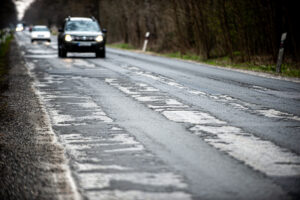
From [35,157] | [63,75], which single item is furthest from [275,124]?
[63,75]

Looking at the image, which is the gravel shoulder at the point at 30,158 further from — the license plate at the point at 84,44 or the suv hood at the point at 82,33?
the suv hood at the point at 82,33

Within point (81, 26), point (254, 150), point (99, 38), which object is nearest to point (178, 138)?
point (254, 150)

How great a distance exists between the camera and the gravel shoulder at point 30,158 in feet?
14.2

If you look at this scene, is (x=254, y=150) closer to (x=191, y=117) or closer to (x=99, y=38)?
(x=191, y=117)

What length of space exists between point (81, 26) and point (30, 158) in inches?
805

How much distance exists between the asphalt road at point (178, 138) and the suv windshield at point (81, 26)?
12868 mm

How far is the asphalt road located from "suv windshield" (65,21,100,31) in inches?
507

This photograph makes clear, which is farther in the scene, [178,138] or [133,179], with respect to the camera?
[178,138]

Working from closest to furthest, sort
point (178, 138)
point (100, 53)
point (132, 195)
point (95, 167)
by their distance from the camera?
point (132, 195) < point (95, 167) < point (178, 138) < point (100, 53)

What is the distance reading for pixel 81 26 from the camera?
83.1 feet

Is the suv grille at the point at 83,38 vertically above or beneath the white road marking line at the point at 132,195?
above

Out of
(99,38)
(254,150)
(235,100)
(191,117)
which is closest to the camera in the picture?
(254,150)

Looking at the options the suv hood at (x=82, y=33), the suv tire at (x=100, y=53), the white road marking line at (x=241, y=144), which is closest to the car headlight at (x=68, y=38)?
the suv hood at (x=82, y=33)

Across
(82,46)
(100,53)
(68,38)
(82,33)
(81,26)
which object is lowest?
(100,53)
